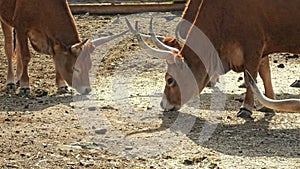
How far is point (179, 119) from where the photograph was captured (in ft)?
33.9

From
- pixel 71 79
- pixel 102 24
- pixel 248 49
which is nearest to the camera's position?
pixel 248 49

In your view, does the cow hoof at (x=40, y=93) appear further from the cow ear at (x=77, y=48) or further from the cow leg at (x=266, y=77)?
the cow leg at (x=266, y=77)

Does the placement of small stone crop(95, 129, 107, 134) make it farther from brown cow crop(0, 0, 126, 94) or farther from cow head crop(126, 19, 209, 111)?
brown cow crop(0, 0, 126, 94)

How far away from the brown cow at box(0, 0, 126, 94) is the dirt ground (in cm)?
30

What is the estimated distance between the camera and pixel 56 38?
1160 centimetres

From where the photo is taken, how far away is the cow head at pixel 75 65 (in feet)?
37.7

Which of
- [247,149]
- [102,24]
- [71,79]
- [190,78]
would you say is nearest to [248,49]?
[190,78]

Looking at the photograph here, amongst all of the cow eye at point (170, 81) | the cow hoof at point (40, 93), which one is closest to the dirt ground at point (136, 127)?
the cow hoof at point (40, 93)

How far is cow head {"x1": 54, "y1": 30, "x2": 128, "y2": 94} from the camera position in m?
11.5

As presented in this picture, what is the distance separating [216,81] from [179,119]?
2113mm

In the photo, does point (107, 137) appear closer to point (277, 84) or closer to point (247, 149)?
point (247, 149)

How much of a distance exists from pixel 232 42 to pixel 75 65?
236 cm

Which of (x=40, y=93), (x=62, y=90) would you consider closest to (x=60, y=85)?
(x=62, y=90)

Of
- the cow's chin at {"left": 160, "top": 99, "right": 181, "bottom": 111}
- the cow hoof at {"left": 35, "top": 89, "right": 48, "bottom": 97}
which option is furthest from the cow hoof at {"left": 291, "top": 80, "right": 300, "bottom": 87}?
the cow hoof at {"left": 35, "top": 89, "right": 48, "bottom": 97}
